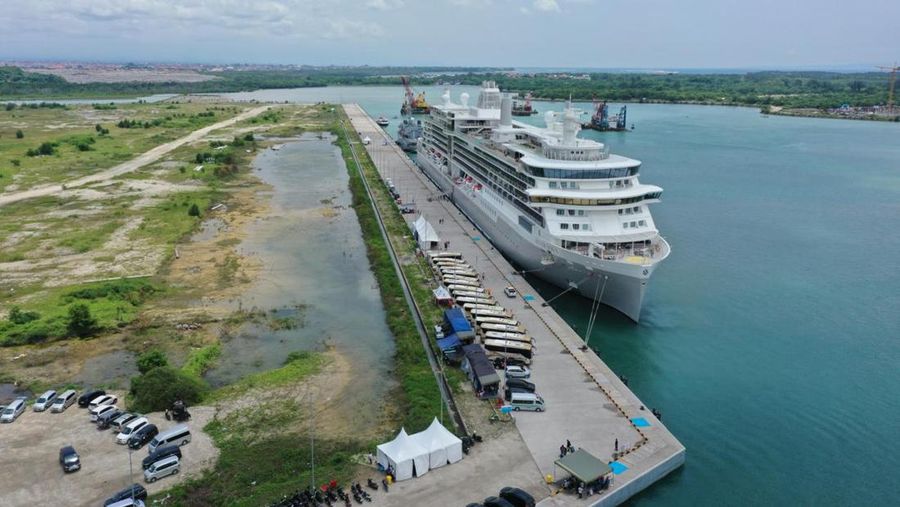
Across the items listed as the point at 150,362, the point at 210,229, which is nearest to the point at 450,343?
the point at 150,362

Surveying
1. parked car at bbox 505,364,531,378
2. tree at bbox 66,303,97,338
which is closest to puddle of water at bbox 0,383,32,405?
tree at bbox 66,303,97,338

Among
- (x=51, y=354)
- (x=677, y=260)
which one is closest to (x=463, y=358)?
(x=51, y=354)

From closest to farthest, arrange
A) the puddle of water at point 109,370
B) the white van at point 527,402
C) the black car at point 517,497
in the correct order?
the black car at point 517,497 → the white van at point 527,402 → the puddle of water at point 109,370

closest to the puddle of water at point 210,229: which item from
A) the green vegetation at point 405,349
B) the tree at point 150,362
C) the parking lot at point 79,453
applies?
the green vegetation at point 405,349

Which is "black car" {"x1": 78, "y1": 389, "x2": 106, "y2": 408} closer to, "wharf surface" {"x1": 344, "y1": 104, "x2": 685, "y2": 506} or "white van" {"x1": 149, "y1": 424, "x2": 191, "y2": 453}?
"white van" {"x1": 149, "y1": 424, "x2": 191, "y2": 453}

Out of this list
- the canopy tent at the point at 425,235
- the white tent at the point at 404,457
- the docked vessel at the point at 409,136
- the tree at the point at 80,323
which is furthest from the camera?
the docked vessel at the point at 409,136

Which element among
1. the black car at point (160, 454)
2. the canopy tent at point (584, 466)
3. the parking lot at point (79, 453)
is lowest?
the parking lot at point (79, 453)

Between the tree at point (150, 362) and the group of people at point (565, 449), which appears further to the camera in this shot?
the tree at point (150, 362)

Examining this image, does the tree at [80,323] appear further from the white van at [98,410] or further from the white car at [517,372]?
the white car at [517,372]
